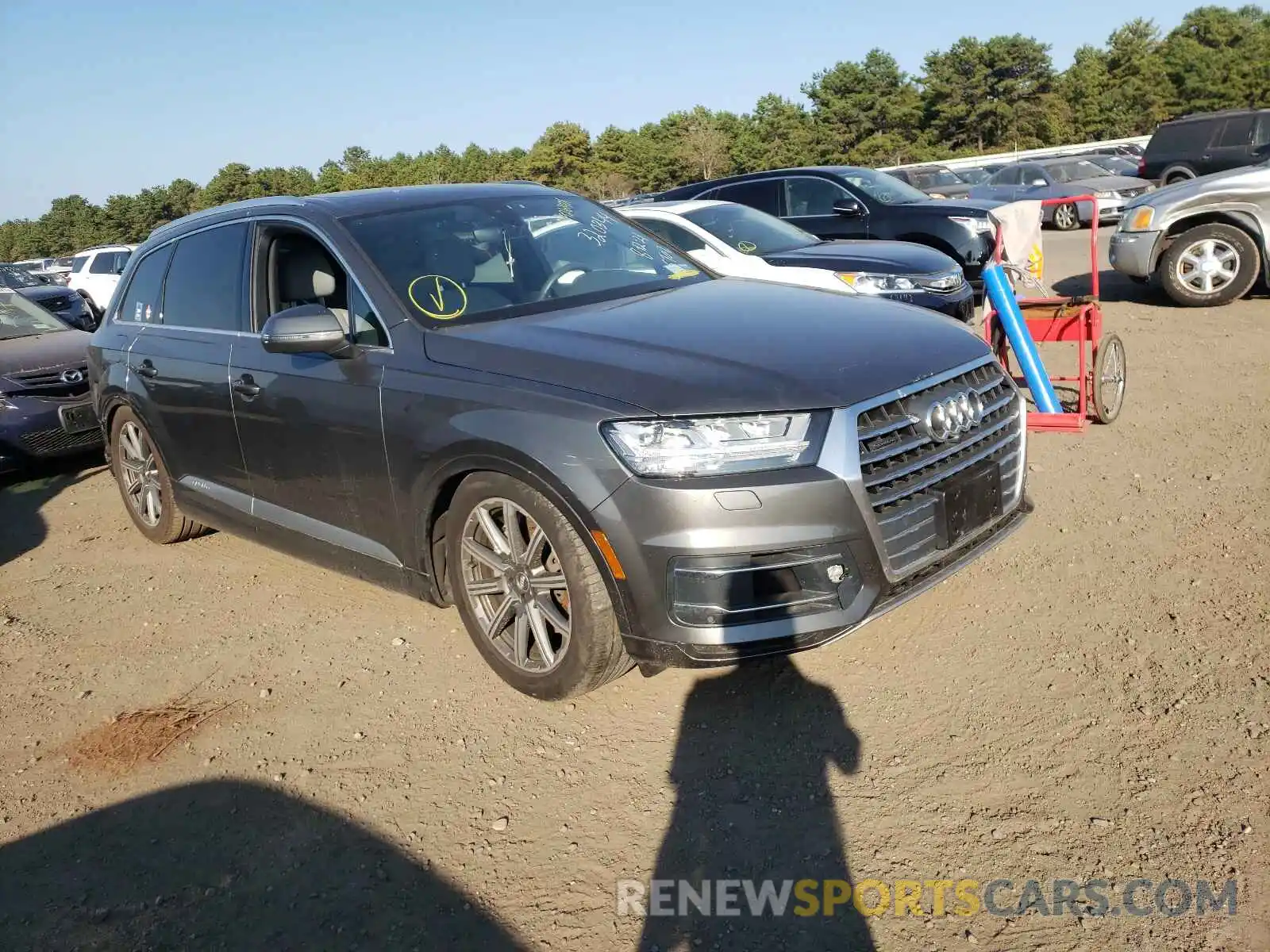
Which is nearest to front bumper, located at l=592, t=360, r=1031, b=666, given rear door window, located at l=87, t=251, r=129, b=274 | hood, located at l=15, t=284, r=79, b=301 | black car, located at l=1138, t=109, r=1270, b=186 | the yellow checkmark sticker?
the yellow checkmark sticker

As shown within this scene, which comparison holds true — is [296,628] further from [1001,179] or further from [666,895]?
[1001,179]

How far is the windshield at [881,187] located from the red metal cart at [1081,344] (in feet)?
16.3

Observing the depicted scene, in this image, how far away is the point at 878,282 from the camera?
791cm

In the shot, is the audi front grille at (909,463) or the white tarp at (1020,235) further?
the white tarp at (1020,235)

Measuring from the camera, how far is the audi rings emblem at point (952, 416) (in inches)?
130

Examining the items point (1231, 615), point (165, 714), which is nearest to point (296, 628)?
point (165, 714)

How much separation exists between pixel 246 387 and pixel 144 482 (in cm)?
172

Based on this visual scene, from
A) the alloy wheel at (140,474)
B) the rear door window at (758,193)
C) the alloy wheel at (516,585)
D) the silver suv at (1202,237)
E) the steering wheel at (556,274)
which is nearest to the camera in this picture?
the alloy wheel at (516,585)

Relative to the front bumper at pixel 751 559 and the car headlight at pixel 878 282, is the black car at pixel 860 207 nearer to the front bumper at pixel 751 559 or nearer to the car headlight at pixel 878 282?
the car headlight at pixel 878 282

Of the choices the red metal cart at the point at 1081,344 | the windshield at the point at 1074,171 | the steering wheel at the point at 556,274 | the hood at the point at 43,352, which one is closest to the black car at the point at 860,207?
the red metal cart at the point at 1081,344

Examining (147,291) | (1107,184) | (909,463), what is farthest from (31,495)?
(1107,184)

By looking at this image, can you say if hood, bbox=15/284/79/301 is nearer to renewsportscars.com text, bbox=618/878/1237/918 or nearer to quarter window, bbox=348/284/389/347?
quarter window, bbox=348/284/389/347

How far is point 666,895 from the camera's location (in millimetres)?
2637

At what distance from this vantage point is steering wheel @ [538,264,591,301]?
4.16 meters
